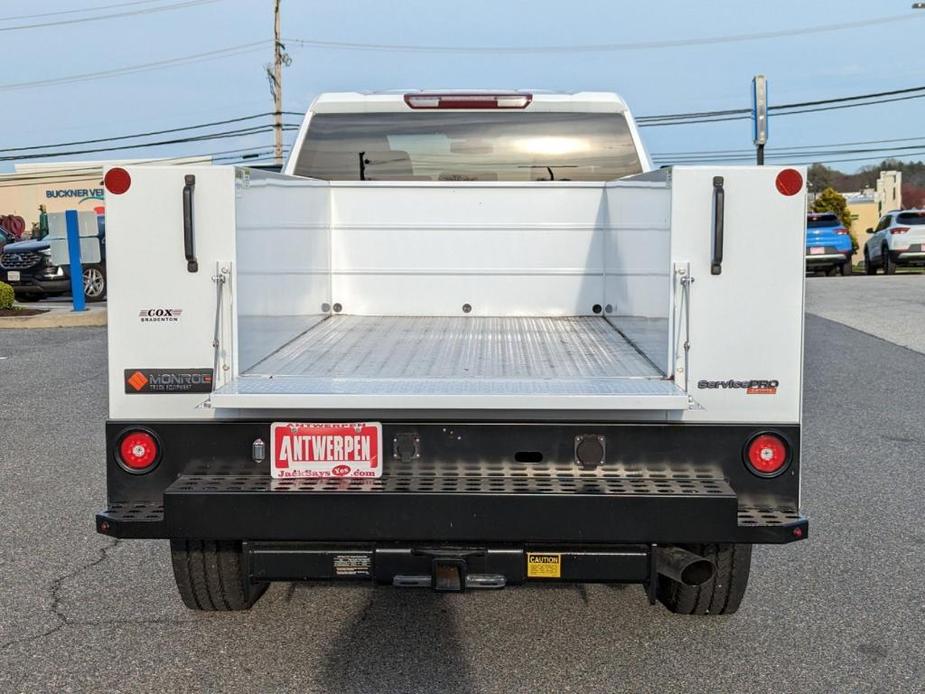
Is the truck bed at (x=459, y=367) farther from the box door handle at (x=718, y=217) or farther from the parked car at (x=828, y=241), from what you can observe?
the parked car at (x=828, y=241)

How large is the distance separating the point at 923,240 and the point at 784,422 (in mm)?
25984

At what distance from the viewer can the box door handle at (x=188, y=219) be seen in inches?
147

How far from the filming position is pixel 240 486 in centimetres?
370

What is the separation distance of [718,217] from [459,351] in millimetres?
1348

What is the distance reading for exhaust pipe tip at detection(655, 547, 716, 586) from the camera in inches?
149

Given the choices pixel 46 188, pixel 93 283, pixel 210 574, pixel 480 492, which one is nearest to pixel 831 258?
pixel 93 283

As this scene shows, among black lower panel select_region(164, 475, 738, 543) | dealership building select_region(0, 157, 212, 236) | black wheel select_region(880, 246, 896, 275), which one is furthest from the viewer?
dealership building select_region(0, 157, 212, 236)

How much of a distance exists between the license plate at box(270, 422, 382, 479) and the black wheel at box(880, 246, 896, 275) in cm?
2699

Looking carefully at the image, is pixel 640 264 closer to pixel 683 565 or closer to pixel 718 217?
pixel 718 217

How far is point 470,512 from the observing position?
357 centimetres

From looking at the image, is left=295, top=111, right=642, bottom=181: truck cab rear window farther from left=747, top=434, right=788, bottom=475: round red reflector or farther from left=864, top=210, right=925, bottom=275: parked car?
left=864, top=210, right=925, bottom=275: parked car

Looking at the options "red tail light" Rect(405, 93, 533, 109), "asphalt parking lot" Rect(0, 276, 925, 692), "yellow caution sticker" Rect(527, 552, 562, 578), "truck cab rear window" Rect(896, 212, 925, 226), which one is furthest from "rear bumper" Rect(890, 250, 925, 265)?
"yellow caution sticker" Rect(527, 552, 562, 578)

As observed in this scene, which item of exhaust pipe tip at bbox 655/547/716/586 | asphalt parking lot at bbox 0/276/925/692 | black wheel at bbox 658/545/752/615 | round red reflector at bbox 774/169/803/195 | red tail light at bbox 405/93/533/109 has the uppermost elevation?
red tail light at bbox 405/93/533/109

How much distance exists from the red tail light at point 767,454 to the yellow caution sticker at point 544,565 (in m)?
0.75
